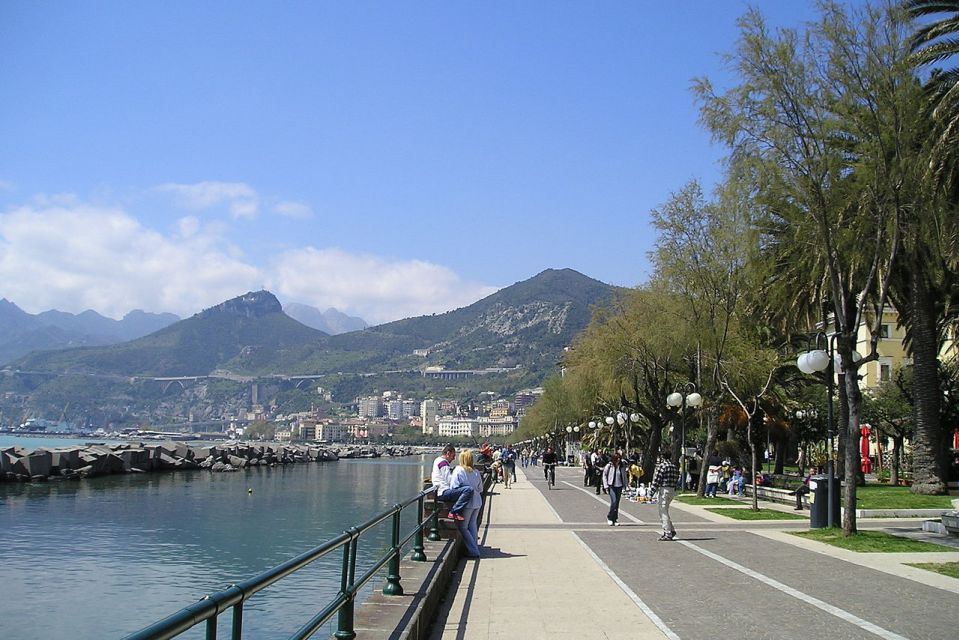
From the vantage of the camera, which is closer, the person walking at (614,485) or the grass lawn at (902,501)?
the person walking at (614,485)

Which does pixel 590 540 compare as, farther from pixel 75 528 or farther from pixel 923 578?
pixel 75 528

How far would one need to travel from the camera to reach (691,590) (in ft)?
38.1

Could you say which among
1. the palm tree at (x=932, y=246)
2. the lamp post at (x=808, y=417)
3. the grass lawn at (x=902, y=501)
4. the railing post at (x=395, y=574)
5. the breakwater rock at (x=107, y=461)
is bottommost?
the breakwater rock at (x=107, y=461)

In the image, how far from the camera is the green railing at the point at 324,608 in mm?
3328

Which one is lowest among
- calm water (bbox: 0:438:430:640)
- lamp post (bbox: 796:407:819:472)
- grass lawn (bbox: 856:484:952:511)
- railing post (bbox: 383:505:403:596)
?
calm water (bbox: 0:438:430:640)

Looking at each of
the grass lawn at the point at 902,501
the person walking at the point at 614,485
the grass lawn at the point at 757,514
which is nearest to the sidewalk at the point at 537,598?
the person walking at the point at 614,485

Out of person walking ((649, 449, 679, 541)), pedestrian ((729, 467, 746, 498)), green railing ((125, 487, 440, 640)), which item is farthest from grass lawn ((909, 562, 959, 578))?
pedestrian ((729, 467, 746, 498))

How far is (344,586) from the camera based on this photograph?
23.2ft

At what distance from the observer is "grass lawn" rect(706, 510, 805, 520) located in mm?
23359

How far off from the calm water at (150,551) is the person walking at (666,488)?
5603 millimetres

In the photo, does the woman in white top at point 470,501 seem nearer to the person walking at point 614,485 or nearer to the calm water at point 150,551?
the calm water at point 150,551

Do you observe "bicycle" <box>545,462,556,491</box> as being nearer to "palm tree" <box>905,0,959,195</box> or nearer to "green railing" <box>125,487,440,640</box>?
"palm tree" <box>905,0,959,195</box>

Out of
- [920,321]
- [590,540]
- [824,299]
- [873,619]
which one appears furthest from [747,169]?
[824,299]

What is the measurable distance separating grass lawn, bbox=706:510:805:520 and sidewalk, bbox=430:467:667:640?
6.91m
